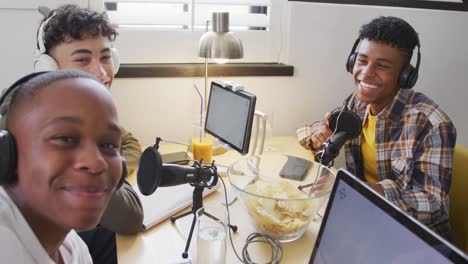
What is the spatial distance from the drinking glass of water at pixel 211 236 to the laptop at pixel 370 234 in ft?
0.76

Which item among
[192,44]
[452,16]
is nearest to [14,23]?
[192,44]

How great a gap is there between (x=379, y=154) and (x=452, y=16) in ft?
3.69

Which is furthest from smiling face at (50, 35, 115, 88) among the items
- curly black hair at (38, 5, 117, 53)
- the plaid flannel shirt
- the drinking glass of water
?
the plaid flannel shirt

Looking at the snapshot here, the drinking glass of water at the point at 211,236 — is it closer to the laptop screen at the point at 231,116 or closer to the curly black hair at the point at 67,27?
the laptop screen at the point at 231,116

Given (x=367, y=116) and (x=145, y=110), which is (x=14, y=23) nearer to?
(x=145, y=110)

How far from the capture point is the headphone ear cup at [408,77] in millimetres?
1291

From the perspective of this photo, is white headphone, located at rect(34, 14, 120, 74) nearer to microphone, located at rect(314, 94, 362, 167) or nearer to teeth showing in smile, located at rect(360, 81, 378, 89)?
microphone, located at rect(314, 94, 362, 167)

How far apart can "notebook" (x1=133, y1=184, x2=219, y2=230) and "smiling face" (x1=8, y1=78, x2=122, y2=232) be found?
406 mm

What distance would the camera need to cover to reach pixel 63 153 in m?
0.60

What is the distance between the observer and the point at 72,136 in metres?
0.61

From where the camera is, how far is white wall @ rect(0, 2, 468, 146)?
5.60 ft

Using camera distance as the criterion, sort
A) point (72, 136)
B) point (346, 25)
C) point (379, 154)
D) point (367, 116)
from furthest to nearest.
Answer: point (346, 25) → point (367, 116) → point (379, 154) → point (72, 136)

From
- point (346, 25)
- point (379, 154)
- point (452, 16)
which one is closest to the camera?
point (379, 154)

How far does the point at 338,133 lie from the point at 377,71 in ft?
0.92
